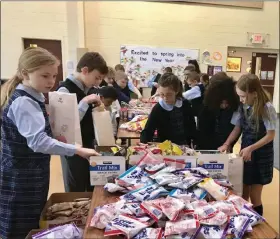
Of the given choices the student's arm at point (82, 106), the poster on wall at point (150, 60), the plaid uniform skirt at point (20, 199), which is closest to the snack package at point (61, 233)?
the plaid uniform skirt at point (20, 199)

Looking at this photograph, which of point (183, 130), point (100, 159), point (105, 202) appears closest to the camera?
point (105, 202)

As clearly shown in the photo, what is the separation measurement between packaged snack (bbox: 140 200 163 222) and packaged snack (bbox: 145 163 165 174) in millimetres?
204

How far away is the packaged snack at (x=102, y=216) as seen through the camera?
806 millimetres

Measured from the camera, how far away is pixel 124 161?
3.65ft

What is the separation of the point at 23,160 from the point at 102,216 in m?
0.53

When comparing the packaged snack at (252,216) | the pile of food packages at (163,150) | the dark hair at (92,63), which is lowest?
the packaged snack at (252,216)

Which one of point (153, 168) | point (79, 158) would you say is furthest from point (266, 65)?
point (153, 168)

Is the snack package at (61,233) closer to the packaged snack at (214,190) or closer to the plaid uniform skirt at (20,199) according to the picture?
the plaid uniform skirt at (20,199)

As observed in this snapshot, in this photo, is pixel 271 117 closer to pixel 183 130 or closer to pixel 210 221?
pixel 183 130

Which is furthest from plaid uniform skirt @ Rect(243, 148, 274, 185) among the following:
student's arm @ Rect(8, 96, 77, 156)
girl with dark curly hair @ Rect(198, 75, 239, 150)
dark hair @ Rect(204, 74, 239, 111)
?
student's arm @ Rect(8, 96, 77, 156)

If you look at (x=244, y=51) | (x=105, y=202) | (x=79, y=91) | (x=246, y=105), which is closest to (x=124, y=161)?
(x=105, y=202)

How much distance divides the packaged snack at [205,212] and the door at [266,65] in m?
5.68

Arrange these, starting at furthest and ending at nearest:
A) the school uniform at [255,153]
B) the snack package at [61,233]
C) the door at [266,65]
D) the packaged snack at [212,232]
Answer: the door at [266,65] → the school uniform at [255,153] → the snack package at [61,233] → the packaged snack at [212,232]

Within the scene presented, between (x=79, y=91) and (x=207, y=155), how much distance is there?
813 millimetres
